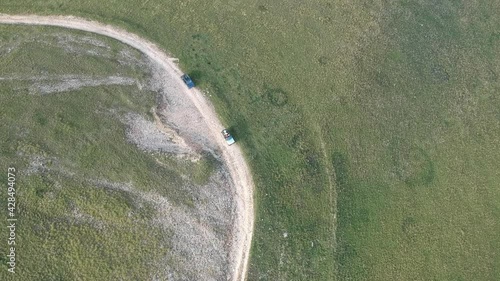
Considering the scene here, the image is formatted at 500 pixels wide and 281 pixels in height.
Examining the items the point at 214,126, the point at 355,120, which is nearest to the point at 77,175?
the point at 214,126

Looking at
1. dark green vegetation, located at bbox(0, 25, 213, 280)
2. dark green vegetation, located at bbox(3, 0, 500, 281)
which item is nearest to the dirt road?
dark green vegetation, located at bbox(3, 0, 500, 281)

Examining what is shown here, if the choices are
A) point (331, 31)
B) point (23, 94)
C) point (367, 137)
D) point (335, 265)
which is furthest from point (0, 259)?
point (331, 31)

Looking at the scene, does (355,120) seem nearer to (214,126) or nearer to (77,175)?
(214,126)

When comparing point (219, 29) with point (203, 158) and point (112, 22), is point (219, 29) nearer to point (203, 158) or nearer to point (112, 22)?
point (112, 22)

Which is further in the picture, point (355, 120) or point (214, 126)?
point (355, 120)

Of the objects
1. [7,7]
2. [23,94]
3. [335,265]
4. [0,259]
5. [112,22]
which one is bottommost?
[335,265]

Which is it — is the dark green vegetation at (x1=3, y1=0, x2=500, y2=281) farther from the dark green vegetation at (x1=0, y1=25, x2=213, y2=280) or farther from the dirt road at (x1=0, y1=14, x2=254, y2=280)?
the dark green vegetation at (x1=0, y1=25, x2=213, y2=280)

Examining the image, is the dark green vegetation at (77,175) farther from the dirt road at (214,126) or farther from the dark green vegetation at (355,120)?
the dark green vegetation at (355,120)
